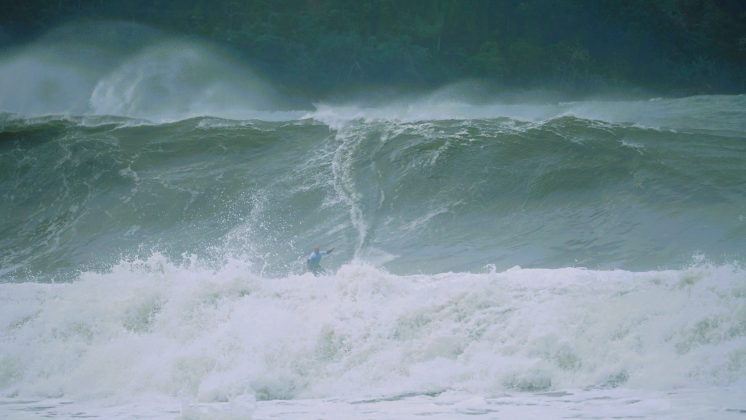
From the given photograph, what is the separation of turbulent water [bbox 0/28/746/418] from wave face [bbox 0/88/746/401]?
0.03 metres

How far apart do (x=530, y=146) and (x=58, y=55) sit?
1441 centimetres

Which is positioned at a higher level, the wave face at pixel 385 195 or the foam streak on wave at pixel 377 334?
the wave face at pixel 385 195

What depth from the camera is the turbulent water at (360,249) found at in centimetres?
663

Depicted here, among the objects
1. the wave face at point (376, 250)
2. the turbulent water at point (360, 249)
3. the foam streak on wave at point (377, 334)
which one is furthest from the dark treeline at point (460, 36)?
the foam streak on wave at point (377, 334)

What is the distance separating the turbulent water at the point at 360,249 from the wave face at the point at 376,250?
33 mm

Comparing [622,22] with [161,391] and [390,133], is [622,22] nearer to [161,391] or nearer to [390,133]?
[390,133]

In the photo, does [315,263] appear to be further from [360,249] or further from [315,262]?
[360,249]

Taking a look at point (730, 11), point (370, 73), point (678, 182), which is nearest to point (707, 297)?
point (678, 182)

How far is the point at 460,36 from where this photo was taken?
80.5ft

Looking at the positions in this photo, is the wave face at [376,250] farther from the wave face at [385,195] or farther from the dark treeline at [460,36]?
the dark treeline at [460,36]

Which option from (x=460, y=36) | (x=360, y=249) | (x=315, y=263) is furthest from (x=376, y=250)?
(x=460, y=36)

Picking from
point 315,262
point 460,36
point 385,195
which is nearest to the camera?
point 315,262

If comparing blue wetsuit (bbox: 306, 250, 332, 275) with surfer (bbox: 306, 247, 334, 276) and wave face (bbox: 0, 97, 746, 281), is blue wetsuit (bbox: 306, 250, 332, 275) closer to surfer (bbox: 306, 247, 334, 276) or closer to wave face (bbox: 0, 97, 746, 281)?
A: surfer (bbox: 306, 247, 334, 276)

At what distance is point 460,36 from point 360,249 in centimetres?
1459
